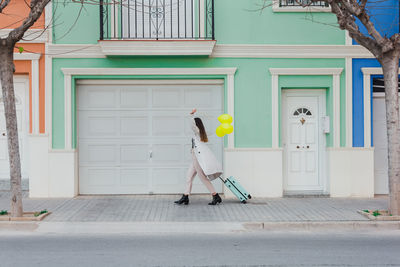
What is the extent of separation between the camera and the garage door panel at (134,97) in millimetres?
11017

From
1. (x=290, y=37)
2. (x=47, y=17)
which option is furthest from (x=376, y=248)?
(x=47, y=17)

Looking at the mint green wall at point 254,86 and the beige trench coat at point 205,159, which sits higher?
the mint green wall at point 254,86

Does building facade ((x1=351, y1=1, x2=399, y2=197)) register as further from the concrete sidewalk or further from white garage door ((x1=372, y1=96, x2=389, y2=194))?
the concrete sidewalk

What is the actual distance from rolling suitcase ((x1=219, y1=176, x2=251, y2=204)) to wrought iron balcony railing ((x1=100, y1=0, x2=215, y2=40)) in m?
3.25

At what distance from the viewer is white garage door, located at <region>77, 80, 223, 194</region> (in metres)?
11.0

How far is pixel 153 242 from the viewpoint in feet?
23.3

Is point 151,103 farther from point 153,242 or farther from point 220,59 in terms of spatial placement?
point 153,242

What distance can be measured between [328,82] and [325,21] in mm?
1400

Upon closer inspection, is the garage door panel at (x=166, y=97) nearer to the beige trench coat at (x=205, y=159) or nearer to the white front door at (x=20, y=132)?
the beige trench coat at (x=205, y=159)

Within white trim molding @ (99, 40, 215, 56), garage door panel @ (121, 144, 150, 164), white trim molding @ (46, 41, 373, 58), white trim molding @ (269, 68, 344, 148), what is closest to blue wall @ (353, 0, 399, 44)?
white trim molding @ (46, 41, 373, 58)

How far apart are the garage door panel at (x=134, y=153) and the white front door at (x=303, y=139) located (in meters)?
3.28

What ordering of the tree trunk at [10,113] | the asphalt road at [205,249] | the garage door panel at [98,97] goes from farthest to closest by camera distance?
the garage door panel at [98,97] → the tree trunk at [10,113] → the asphalt road at [205,249]

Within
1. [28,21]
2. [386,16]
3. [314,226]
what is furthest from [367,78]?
[28,21]

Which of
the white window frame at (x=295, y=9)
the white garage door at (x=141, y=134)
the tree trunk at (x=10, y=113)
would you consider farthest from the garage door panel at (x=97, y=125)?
the white window frame at (x=295, y=9)
